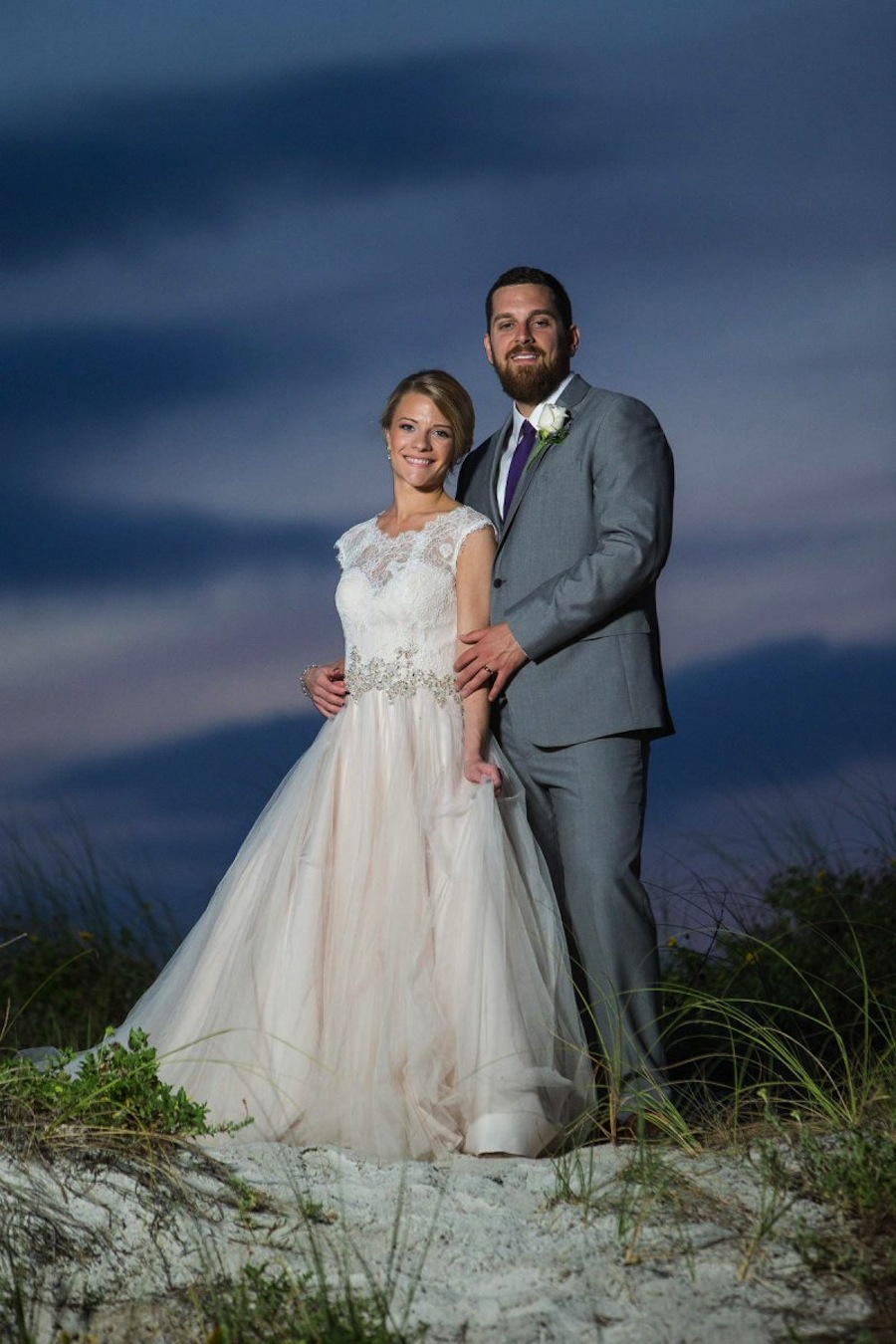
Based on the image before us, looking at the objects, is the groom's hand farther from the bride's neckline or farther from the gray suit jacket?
the bride's neckline

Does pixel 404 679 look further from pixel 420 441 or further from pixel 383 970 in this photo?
pixel 383 970

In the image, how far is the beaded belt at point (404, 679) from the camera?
5.32 metres

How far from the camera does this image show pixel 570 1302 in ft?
11.6

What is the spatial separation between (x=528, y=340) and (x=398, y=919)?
2.25 m

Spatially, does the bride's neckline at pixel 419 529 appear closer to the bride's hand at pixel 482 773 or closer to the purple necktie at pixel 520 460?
the purple necktie at pixel 520 460

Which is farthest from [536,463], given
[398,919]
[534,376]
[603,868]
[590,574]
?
[398,919]

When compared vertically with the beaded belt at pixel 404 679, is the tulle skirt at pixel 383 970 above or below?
below

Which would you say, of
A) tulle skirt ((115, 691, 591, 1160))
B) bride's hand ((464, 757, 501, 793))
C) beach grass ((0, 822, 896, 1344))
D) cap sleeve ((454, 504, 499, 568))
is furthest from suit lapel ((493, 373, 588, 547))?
beach grass ((0, 822, 896, 1344))

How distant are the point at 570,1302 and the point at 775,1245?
22.7 inches

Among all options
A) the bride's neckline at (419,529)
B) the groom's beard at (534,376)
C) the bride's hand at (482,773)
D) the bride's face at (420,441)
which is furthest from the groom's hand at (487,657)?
the groom's beard at (534,376)

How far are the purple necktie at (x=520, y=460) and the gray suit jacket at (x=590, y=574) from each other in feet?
0.35

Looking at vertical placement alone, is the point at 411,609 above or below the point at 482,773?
above

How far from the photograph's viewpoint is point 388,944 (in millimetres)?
4930

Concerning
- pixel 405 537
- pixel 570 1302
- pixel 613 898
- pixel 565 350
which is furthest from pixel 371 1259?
pixel 565 350
